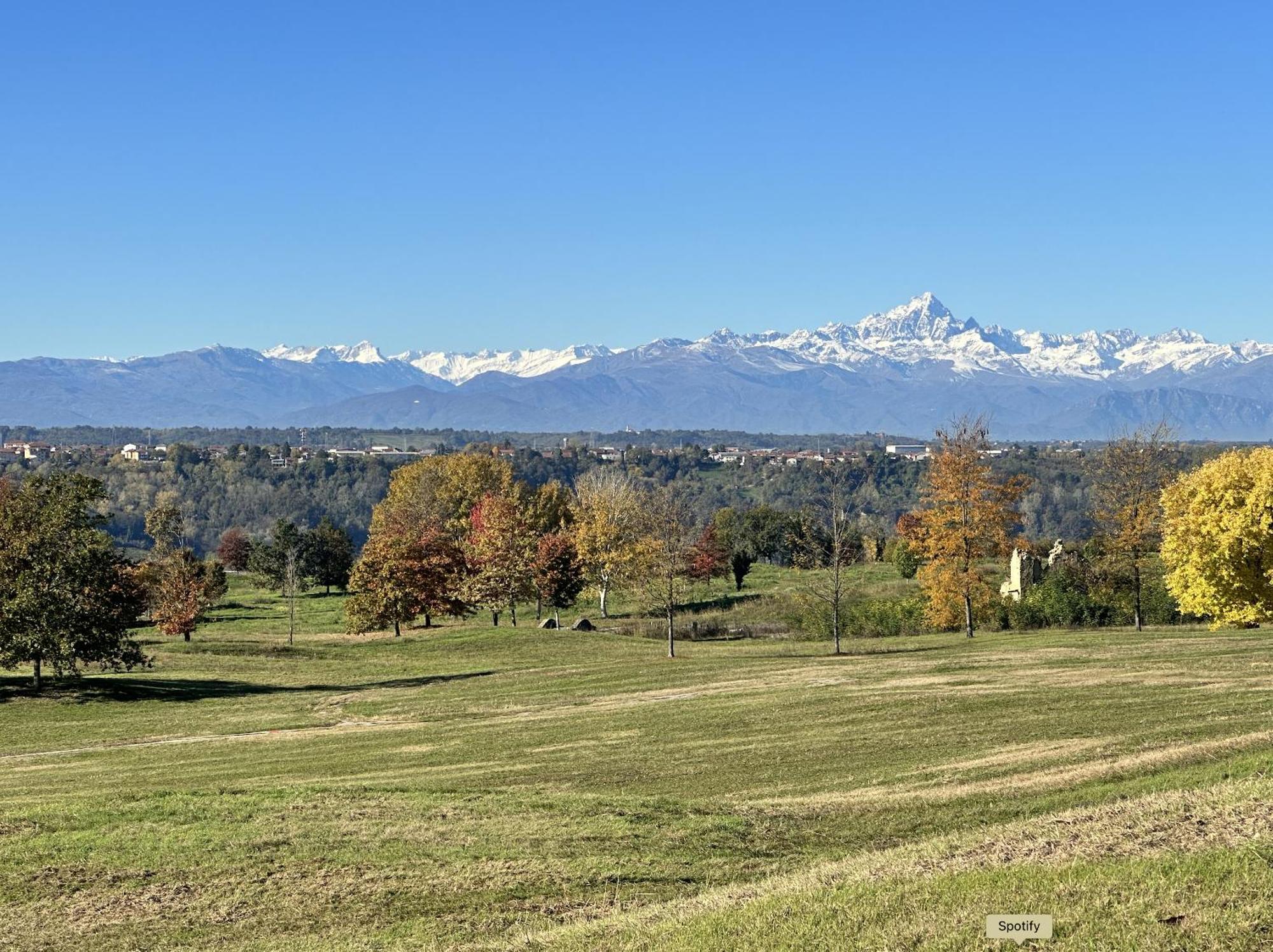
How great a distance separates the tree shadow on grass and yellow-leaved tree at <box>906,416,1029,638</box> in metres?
23.5

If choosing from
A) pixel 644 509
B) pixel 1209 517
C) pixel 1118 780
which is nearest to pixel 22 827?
pixel 1118 780

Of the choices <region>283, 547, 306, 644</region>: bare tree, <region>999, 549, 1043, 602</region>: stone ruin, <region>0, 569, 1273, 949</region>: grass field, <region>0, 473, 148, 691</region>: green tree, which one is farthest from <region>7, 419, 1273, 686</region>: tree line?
<region>0, 569, 1273, 949</region>: grass field

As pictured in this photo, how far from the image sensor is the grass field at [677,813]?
14.1 m

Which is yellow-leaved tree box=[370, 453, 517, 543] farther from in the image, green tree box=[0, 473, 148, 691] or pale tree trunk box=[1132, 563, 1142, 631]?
pale tree trunk box=[1132, 563, 1142, 631]

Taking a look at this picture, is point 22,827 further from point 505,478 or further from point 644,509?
point 505,478

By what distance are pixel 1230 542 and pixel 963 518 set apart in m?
14.8

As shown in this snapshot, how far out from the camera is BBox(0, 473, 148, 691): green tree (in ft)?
158

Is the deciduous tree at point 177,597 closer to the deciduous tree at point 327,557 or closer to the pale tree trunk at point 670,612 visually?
the deciduous tree at point 327,557

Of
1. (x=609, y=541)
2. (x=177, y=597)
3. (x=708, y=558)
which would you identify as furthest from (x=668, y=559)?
(x=708, y=558)

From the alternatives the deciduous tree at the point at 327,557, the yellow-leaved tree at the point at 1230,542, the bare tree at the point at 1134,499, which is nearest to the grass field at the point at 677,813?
the yellow-leaved tree at the point at 1230,542

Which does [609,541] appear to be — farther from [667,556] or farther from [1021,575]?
[1021,575]

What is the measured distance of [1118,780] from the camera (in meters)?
22.7

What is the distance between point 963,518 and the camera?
210ft

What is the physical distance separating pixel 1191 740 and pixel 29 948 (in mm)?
21608
